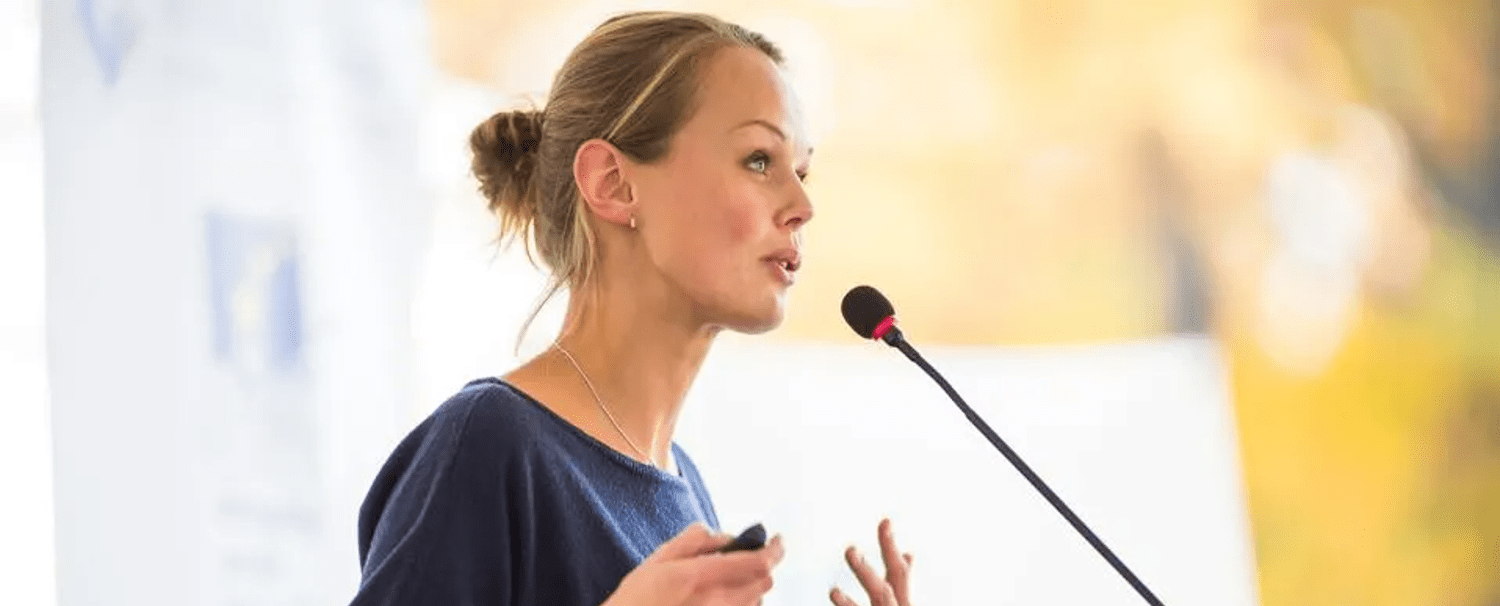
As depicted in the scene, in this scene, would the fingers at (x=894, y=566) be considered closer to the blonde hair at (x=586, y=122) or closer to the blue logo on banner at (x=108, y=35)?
the blonde hair at (x=586, y=122)

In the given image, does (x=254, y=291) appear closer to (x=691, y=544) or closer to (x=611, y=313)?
→ (x=611, y=313)

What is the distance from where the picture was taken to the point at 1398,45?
3.46 metres

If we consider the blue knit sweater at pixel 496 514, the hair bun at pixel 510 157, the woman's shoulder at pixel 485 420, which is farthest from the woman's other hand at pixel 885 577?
the hair bun at pixel 510 157

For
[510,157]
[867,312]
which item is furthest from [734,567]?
[510,157]

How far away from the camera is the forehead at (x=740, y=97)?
1.93 m

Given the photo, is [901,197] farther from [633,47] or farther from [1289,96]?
[633,47]

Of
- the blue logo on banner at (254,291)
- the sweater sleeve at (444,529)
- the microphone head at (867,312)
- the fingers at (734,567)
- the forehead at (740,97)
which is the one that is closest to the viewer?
the fingers at (734,567)

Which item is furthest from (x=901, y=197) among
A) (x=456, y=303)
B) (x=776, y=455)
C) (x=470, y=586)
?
(x=470, y=586)

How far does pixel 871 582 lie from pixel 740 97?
1.38 feet

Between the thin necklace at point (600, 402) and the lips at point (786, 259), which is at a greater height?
the lips at point (786, 259)

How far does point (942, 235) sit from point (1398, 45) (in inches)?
34.6

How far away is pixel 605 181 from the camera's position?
192 cm

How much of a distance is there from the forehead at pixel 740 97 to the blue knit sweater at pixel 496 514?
11.9 inches

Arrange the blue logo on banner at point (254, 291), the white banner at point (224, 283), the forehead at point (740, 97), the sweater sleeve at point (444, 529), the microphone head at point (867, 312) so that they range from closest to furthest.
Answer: the sweater sleeve at point (444, 529)
the microphone head at point (867, 312)
the forehead at point (740, 97)
the white banner at point (224, 283)
the blue logo on banner at point (254, 291)
